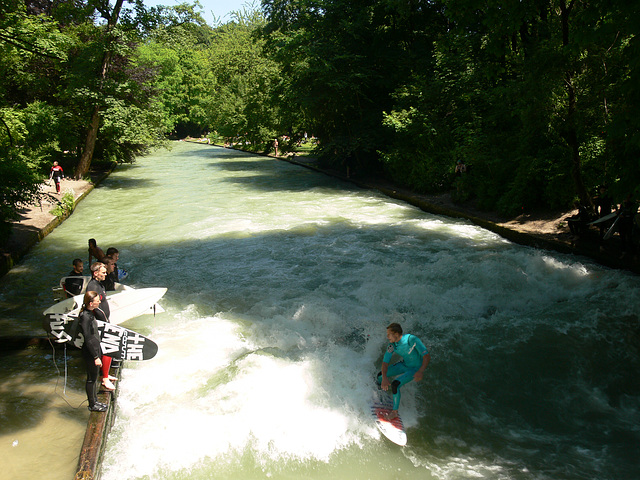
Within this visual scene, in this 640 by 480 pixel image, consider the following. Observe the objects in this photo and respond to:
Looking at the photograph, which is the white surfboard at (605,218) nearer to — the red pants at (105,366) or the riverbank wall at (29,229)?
the red pants at (105,366)

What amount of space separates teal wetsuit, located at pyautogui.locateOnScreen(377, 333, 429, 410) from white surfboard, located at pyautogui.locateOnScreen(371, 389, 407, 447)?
0.65ft

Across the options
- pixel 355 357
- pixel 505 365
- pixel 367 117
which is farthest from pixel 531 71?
pixel 367 117

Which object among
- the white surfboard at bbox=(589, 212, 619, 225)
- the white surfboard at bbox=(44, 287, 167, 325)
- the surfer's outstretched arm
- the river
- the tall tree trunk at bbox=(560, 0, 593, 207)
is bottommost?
the river

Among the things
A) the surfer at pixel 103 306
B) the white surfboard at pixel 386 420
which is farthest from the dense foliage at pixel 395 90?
the surfer at pixel 103 306

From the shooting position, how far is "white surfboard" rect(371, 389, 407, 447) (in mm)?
5785

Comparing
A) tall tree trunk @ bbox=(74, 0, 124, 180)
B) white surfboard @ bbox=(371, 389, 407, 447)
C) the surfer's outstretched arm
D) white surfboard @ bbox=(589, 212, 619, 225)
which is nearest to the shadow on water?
white surfboard @ bbox=(371, 389, 407, 447)

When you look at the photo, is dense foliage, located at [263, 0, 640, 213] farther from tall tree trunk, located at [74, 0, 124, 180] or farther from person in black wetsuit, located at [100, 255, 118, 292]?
person in black wetsuit, located at [100, 255, 118, 292]

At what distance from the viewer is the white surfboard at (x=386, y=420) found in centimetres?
579

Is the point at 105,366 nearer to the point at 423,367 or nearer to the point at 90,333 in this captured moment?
the point at 90,333

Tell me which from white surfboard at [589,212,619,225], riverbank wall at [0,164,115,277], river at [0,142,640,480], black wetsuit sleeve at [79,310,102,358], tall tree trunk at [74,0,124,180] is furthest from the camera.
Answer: tall tree trunk at [74,0,124,180]

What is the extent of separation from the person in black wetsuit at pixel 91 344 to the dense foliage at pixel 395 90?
7464 millimetres

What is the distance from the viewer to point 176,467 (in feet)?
18.0

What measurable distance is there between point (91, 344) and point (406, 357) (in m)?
3.86

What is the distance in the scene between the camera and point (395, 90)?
23.0 meters
